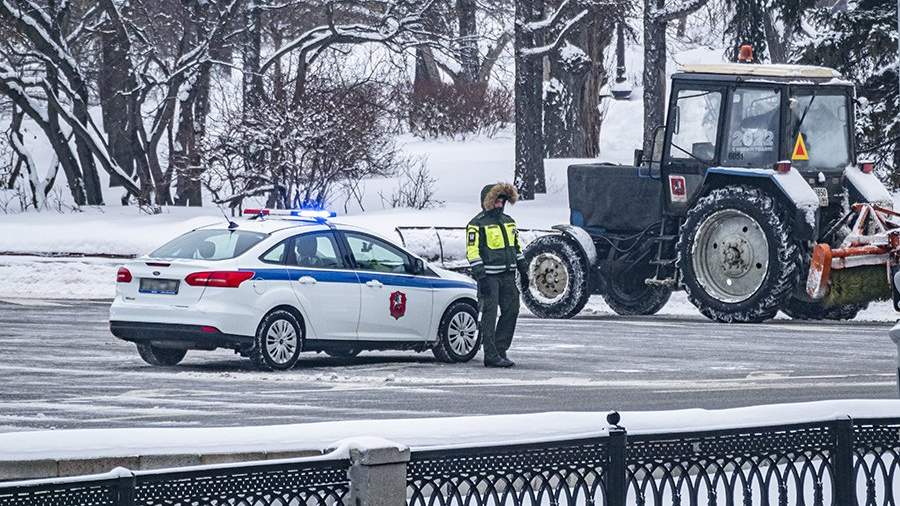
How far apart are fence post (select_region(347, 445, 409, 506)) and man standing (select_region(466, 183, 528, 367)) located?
10.0 m

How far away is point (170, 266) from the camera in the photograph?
16.8 m

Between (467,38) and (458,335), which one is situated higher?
(467,38)

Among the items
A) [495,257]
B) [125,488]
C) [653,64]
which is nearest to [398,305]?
[495,257]

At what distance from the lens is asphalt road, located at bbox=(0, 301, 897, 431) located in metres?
13.7

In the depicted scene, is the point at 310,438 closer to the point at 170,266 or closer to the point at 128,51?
the point at 170,266

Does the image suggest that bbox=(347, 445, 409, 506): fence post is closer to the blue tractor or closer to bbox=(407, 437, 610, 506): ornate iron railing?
bbox=(407, 437, 610, 506): ornate iron railing

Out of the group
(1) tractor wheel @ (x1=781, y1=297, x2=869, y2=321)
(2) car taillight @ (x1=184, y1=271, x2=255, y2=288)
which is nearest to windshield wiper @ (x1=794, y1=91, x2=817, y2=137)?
(1) tractor wheel @ (x1=781, y1=297, x2=869, y2=321)

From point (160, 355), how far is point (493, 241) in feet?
11.4

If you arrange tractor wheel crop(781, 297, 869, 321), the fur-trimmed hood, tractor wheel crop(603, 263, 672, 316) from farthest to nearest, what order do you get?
tractor wheel crop(603, 263, 672, 316), tractor wheel crop(781, 297, 869, 321), the fur-trimmed hood

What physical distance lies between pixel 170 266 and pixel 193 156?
21958 millimetres

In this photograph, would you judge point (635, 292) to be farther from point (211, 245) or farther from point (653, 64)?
point (653, 64)

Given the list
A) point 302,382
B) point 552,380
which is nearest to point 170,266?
point 302,382

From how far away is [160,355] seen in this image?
57.7ft

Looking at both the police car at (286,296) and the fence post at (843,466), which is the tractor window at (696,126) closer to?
the police car at (286,296)
